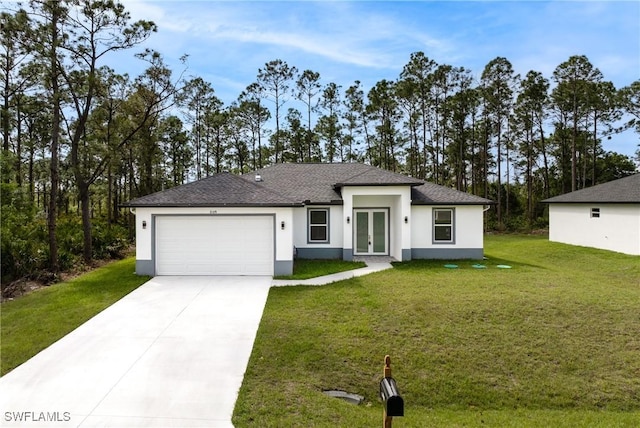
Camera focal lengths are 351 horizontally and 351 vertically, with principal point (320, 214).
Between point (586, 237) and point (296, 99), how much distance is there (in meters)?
24.1

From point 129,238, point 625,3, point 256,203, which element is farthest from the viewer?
point 129,238

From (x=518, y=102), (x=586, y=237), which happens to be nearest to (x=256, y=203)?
(x=586, y=237)

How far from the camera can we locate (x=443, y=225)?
1496 cm

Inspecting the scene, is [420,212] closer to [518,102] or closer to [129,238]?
[129,238]

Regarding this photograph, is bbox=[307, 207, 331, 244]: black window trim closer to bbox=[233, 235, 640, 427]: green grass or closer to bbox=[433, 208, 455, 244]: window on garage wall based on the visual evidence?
bbox=[433, 208, 455, 244]: window on garage wall

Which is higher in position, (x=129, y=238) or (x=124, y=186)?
(x=124, y=186)

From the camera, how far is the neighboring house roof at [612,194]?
1664 cm

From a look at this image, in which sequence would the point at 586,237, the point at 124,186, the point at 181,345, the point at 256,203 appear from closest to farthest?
1. the point at 181,345
2. the point at 256,203
3. the point at 586,237
4. the point at 124,186

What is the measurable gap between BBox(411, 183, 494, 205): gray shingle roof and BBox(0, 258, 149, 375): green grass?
36.1ft

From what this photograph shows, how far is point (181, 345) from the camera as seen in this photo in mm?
6414

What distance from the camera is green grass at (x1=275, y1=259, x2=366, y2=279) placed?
38.2 feet

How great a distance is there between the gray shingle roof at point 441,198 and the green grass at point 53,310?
11.0 metres
